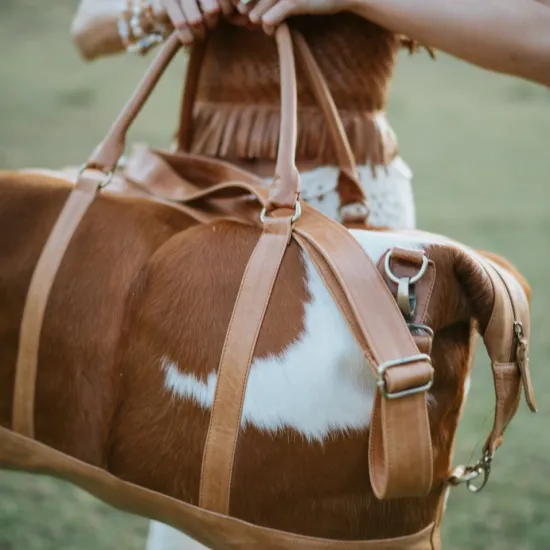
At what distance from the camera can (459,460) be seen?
1.68 meters

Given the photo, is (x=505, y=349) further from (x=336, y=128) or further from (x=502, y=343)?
(x=336, y=128)

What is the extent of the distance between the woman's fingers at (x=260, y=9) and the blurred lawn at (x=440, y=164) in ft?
3.19

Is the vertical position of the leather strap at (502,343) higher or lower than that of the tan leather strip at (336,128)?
lower

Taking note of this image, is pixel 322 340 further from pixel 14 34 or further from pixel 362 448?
pixel 14 34

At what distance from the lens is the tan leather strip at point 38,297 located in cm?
67

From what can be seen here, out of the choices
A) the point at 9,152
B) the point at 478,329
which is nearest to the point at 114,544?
the point at 478,329

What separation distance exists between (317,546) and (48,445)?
267mm

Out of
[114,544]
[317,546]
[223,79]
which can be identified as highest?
[223,79]

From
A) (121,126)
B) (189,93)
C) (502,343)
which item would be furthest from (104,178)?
(502,343)

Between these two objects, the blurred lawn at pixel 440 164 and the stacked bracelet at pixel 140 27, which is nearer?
the stacked bracelet at pixel 140 27

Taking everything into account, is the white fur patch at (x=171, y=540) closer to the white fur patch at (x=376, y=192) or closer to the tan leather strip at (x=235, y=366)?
the tan leather strip at (x=235, y=366)

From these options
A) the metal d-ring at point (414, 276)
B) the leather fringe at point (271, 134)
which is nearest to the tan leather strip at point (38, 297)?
the leather fringe at point (271, 134)

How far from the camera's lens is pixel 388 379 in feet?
1.78

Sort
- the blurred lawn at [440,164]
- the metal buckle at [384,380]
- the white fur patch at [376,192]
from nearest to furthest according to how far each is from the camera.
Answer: the metal buckle at [384,380] < the white fur patch at [376,192] < the blurred lawn at [440,164]
